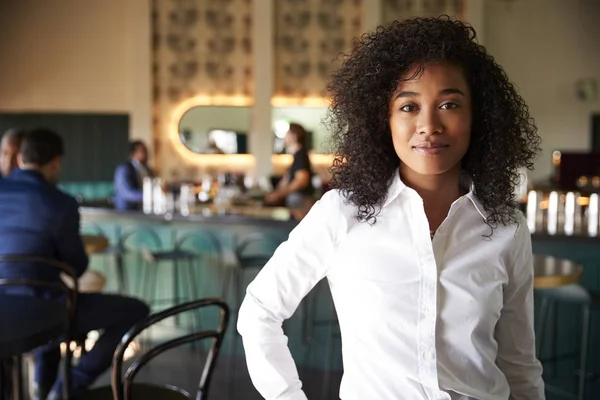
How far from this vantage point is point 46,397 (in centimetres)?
290

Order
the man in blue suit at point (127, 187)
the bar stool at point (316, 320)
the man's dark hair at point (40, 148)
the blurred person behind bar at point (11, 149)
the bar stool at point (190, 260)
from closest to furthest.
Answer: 1. the man's dark hair at point (40, 148)
2. the bar stool at point (316, 320)
3. the blurred person behind bar at point (11, 149)
4. the bar stool at point (190, 260)
5. the man in blue suit at point (127, 187)

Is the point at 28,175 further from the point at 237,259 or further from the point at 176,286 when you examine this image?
the point at 176,286

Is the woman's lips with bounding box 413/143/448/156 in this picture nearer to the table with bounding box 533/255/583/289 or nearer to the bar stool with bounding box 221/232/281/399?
the table with bounding box 533/255/583/289

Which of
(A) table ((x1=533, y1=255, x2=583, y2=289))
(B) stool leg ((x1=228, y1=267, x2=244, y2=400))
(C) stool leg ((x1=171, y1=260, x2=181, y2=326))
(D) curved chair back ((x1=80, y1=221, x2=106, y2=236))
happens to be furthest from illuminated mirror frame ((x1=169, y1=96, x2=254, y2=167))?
(A) table ((x1=533, y1=255, x2=583, y2=289))

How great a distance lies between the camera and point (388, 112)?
126cm

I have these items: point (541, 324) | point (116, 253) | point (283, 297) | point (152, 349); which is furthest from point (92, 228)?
point (283, 297)

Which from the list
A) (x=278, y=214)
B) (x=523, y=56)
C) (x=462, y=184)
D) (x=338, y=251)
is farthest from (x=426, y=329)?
(x=523, y=56)

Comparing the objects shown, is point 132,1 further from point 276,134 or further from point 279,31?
point 276,134

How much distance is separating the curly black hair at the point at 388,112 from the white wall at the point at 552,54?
8413 millimetres

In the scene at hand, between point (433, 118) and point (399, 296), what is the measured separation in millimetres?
345

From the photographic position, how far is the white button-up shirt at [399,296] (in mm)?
1170

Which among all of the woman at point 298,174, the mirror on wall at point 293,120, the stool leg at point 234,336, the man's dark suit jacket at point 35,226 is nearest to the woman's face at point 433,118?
the man's dark suit jacket at point 35,226

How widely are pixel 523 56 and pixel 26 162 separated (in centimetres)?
813

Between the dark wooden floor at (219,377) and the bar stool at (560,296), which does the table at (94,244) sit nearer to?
the dark wooden floor at (219,377)
